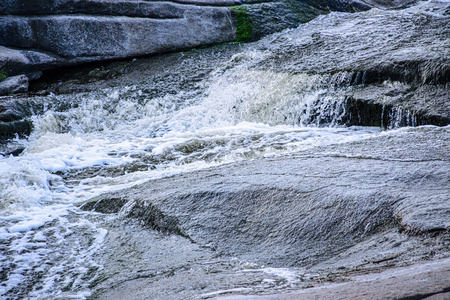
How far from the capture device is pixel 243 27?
12516 mm

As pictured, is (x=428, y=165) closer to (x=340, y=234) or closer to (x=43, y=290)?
(x=340, y=234)

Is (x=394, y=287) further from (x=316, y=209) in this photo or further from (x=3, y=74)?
(x=3, y=74)

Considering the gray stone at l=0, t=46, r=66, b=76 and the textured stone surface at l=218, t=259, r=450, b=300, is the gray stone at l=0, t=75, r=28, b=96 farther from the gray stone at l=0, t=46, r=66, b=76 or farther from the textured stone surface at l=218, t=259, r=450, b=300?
the textured stone surface at l=218, t=259, r=450, b=300

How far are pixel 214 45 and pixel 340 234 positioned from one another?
10.1 m

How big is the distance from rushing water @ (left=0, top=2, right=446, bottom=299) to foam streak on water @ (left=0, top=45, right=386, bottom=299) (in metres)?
0.02

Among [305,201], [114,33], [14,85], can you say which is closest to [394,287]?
[305,201]

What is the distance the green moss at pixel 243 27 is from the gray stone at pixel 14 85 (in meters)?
5.99

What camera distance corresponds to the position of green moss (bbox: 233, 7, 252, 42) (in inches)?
491

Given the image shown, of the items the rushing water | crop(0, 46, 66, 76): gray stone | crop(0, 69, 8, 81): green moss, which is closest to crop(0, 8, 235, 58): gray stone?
crop(0, 46, 66, 76): gray stone

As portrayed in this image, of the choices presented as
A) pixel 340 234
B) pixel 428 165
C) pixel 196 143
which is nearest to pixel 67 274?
pixel 340 234

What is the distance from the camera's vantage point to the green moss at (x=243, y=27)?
12469 millimetres

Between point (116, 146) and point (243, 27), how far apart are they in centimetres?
692

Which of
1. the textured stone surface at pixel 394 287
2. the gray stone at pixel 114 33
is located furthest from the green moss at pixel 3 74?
the textured stone surface at pixel 394 287

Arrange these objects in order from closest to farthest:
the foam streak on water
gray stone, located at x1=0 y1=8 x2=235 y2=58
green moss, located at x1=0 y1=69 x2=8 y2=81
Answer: the foam streak on water, green moss, located at x1=0 y1=69 x2=8 y2=81, gray stone, located at x1=0 y1=8 x2=235 y2=58
